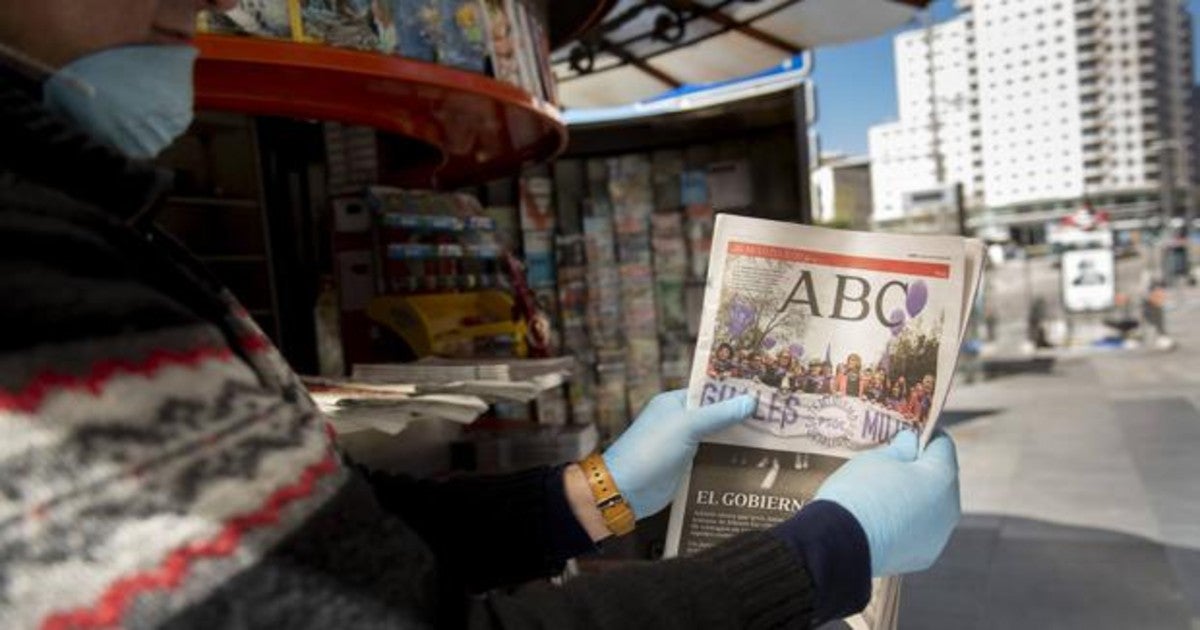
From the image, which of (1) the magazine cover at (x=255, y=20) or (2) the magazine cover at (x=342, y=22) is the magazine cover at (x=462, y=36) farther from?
(1) the magazine cover at (x=255, y=20)

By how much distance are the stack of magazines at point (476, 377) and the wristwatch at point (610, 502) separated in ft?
1.60

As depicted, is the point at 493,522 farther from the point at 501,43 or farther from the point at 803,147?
the point at 803,147

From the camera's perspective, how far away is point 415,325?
2.62 meters

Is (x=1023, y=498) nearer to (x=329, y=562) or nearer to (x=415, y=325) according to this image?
(x=415, y=325)

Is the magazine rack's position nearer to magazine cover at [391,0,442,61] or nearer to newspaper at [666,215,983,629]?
magazine cover at [391,0,442,61]

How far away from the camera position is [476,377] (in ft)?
6.45

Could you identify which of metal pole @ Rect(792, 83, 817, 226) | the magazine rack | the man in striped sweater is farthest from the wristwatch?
metal pole @ Rect(792, 83, 817, 226)

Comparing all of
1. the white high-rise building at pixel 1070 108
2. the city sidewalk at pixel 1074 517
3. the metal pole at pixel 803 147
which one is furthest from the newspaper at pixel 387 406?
the white high-rise building at pixel 1070 108

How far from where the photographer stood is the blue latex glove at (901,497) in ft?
3.22

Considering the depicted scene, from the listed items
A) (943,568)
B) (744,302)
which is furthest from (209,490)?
(943,568)

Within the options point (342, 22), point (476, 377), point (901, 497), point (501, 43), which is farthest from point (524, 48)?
point (901, 497)

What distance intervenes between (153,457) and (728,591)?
50cm

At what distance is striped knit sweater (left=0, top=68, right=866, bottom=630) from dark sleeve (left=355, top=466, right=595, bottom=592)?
453mm

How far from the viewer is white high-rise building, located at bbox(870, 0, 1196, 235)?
2773 inches
